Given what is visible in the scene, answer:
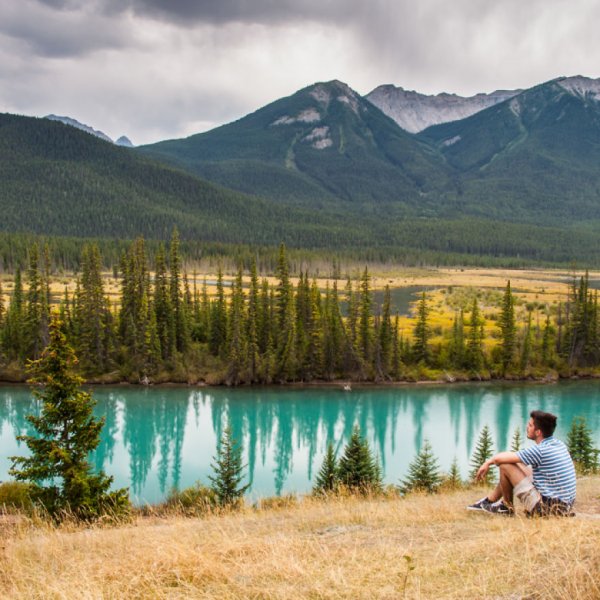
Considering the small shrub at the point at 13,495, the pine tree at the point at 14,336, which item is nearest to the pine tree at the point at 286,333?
the pine tree at the point at 14,336

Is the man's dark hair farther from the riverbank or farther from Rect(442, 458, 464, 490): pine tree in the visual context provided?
the riverbank

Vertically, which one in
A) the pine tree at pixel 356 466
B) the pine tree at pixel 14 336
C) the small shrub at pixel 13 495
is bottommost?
the small shrub at pixel 13 495

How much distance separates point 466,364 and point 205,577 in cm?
6248

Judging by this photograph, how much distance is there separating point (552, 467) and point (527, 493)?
2.10 feet

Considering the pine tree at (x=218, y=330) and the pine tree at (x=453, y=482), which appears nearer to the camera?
the pine tree at (x=453, y=482)

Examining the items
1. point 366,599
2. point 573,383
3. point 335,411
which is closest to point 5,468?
point 335,411

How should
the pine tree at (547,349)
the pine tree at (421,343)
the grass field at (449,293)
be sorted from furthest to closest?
1. the grass field at (449,293)
2. the pine tree at (547,349)
3. the pine tree at (421,343)

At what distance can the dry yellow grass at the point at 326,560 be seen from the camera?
6.89 meters

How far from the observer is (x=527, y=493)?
33.0ft

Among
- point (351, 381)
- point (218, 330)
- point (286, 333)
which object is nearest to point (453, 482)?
point (351, 381)

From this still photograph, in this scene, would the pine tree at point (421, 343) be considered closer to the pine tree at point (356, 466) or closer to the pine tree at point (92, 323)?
the pine tree at point (92, 323)

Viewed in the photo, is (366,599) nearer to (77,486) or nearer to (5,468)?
(77,486)

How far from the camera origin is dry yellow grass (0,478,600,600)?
6891 mm

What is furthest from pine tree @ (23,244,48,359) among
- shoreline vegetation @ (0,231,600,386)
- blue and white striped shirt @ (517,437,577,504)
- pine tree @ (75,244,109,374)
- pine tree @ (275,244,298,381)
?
blue and white striped shirt @ (517,437,577,504)
